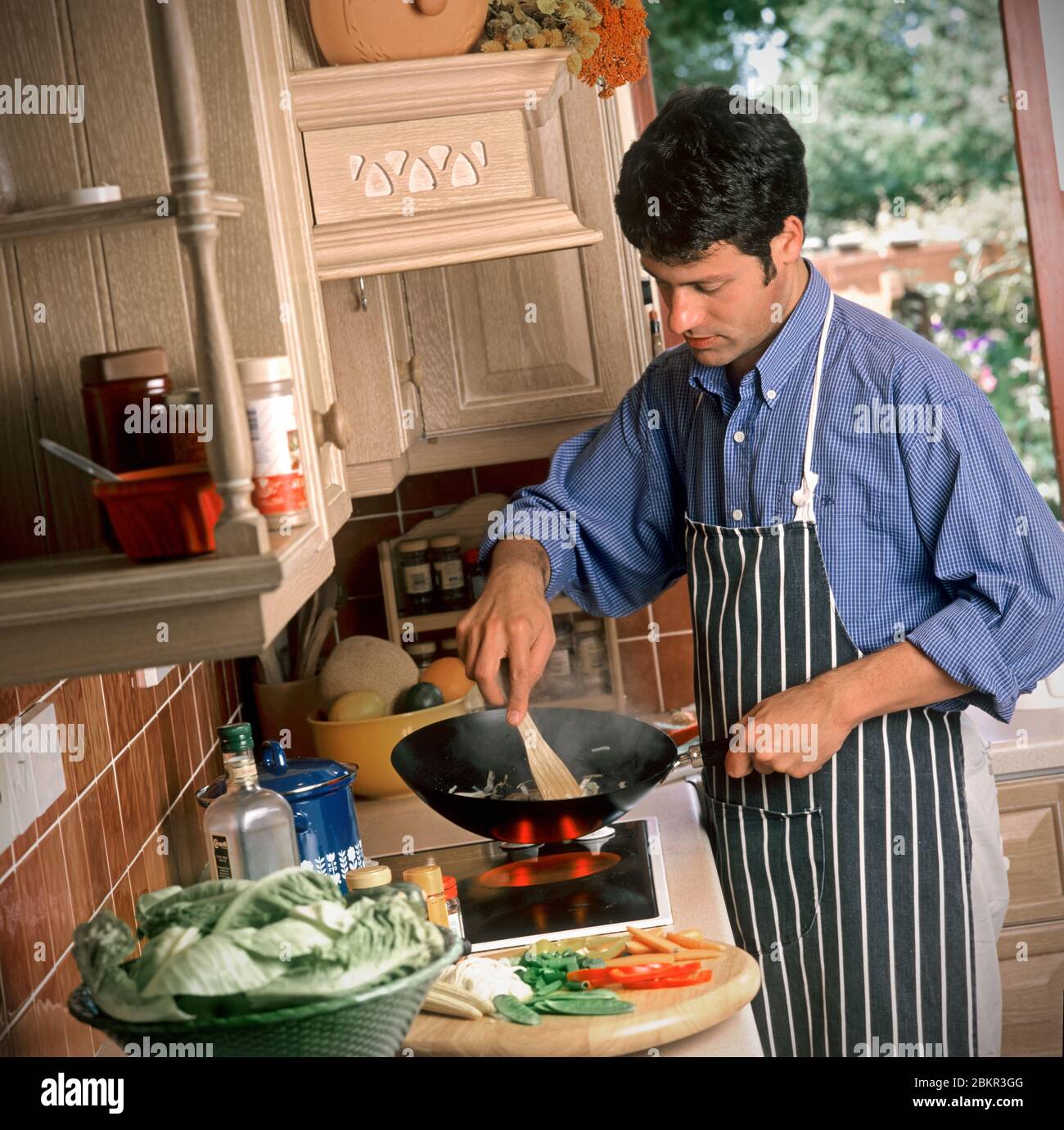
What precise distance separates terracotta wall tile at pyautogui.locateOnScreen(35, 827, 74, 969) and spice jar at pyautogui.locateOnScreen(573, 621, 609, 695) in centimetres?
135

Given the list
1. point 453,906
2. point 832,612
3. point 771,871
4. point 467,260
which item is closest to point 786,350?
point 832,612

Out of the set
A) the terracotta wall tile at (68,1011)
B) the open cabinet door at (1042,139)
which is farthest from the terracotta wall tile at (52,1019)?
the open cabinet door at (1042,139)

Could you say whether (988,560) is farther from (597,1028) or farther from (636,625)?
(636,625)

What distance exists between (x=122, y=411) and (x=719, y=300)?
3.00 ft

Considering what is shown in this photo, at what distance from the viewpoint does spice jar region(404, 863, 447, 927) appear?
1364mm

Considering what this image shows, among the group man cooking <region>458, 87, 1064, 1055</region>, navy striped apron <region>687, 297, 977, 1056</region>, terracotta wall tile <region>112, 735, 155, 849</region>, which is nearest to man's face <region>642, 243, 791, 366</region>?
man cooking <region>458, 87, 1064, 1055</region>

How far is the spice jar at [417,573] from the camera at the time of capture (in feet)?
7.89

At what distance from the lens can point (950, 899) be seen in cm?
160

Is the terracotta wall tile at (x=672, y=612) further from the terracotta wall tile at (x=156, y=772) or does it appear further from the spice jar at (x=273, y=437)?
the spice jar at (x=273, y=437)

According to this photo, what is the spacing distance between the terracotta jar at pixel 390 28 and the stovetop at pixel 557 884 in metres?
1.00

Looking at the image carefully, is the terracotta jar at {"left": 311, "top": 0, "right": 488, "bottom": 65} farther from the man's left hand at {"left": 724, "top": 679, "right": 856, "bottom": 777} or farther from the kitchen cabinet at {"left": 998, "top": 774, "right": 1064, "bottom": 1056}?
the kitchen cabinet at {"left": 998, "top": 774, "right": 1064, "bottom": 1056}

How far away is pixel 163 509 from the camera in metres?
0.83
